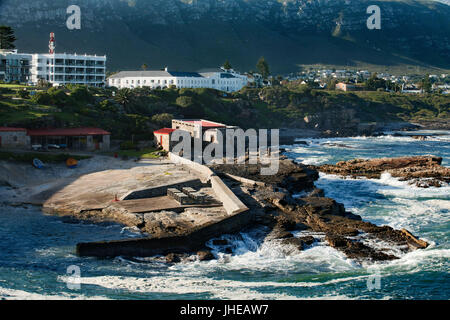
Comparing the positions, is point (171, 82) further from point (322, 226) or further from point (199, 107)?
point (322, 226)

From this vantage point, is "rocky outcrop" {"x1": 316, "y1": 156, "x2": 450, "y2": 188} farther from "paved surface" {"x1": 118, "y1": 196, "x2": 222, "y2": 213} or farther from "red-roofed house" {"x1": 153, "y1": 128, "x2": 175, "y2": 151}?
"paved surface" {"x1": 118, "y1": 196, "x2": 222, "y2": 213}

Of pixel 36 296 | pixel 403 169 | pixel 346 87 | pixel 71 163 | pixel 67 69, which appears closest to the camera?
pixel 36 296

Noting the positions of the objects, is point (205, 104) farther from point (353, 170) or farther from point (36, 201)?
point (36, 201)

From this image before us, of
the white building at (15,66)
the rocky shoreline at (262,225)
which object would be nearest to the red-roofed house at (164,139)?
the rocky shoreline at (262,225)

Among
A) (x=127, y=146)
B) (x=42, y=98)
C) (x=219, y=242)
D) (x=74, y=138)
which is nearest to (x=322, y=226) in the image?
(x=219, y=242)

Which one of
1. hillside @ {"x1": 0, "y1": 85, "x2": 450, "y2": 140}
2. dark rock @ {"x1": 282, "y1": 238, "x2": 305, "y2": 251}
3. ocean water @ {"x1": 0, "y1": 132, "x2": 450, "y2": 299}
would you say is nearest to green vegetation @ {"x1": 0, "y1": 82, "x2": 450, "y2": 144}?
hillside @ {"x1": 0, "y1": 85, "x2": 450, "y2": 140}
